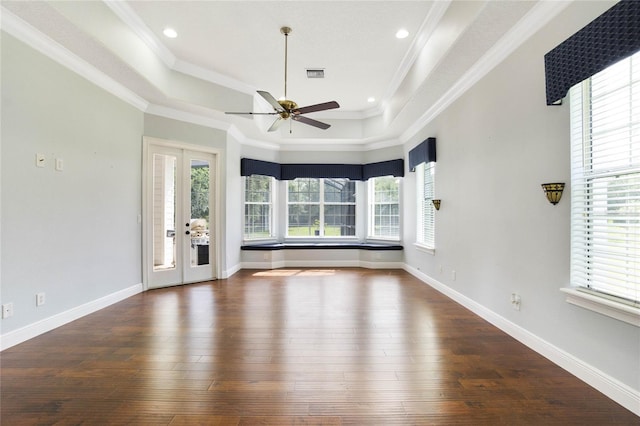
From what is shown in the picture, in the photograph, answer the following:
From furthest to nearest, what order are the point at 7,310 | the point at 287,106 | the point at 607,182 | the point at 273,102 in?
the point at 287,106 → the point at 273,102 → the point at 7,310 → the point at 607,182

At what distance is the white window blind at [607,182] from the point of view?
1.83 m

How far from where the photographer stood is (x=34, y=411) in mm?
1805

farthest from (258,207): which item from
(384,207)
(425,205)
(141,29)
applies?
(141,29)

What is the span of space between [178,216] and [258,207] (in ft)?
6.70

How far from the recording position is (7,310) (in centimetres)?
263

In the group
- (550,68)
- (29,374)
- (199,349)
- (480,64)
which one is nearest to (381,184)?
(480,64)


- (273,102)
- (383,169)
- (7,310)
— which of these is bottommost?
(7,310)

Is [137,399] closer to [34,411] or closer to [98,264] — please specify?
[34,411]

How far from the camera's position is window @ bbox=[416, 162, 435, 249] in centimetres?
503

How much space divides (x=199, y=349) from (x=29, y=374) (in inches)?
45.6

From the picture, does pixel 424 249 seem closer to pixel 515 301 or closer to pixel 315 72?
pixel 515 301

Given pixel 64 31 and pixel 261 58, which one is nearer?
pixel 64 31

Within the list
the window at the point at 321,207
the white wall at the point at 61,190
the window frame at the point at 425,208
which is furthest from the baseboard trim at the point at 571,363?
the white wall at the point at 61,190

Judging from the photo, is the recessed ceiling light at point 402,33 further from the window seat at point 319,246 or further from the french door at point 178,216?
the window seat at point 319,246
